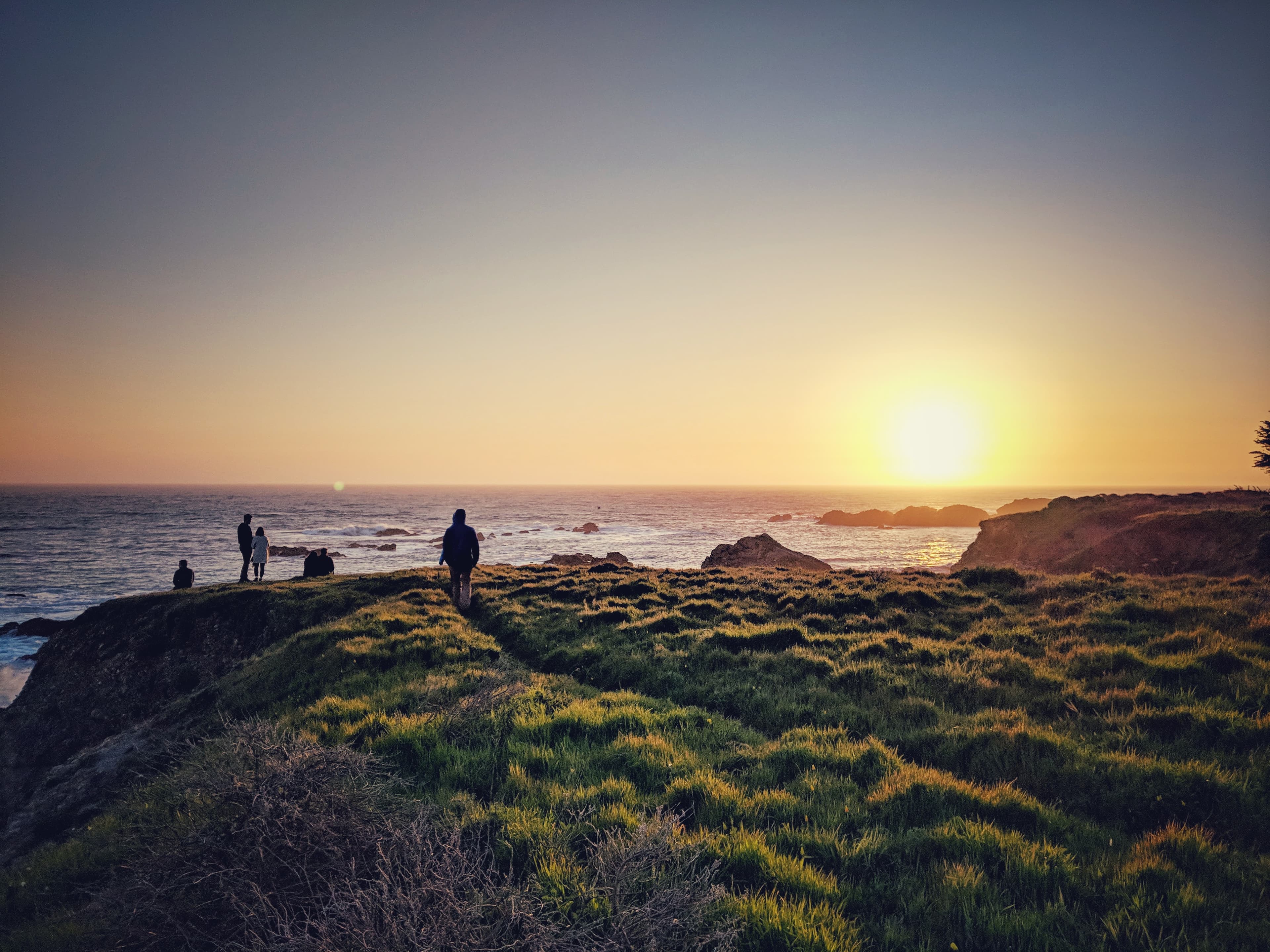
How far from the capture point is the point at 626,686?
1012cm

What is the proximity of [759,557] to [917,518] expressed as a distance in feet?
311

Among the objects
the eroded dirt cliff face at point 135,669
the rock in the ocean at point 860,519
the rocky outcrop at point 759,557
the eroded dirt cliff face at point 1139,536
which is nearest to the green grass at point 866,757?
the eroded dirt cliff face at point 135,669

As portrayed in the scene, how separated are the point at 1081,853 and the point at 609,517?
119m

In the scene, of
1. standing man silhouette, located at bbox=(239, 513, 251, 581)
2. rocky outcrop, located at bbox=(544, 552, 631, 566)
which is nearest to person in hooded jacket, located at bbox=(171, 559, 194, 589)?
standing man silhouette, located at bbox=(239, 513, 251, 581)

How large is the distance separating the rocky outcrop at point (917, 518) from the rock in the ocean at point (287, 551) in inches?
3591

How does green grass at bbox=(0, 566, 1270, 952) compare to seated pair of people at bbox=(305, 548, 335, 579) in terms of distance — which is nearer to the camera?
green grass at bbox=(0, 566, 1270, 952)

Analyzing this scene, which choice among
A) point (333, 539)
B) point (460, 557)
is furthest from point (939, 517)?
point (460, 557)

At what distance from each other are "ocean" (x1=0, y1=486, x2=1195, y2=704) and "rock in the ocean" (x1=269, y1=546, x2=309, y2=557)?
3.03m

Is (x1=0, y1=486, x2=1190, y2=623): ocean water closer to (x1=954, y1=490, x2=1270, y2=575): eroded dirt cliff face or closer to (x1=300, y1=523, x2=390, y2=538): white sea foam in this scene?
(x1=300, y1=523, x2=390, y2=538): white sea foam

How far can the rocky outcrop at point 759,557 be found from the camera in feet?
103

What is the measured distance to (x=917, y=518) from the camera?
11200 cm

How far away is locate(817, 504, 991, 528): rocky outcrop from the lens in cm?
11044

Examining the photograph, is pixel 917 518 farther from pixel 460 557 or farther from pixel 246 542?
pixel 246 542

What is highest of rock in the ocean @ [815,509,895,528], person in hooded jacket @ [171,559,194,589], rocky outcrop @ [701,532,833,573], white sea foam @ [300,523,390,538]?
rocky outcrop @ [701,532,833,573]
